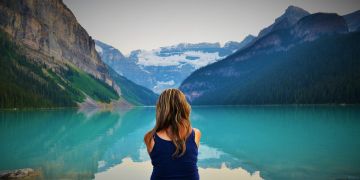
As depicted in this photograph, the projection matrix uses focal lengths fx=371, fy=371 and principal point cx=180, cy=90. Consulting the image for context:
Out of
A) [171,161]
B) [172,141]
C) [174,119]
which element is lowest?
[171,161]

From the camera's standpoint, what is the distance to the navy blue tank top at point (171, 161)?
19.1ft

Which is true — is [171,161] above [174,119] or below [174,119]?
below

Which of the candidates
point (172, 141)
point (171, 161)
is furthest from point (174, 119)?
point (171, 161)

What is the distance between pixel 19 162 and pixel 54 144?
10700 millimetres

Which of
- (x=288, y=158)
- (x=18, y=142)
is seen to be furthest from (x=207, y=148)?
(x=18, y=142)

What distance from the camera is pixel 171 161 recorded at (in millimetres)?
5840

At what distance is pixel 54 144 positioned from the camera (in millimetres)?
34562

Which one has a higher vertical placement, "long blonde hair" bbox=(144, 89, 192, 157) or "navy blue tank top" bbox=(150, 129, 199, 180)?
"long blonde hair" bbox=(144, 89, 192, 157)

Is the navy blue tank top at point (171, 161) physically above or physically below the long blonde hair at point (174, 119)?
below

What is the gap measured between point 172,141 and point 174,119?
359mm

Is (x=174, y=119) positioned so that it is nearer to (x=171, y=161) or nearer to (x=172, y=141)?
(x=172, y=141)

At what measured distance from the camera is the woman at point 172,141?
580 cm

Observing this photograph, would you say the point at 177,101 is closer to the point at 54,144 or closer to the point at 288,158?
the point at 288,158

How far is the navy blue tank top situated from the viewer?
5.81 meters
